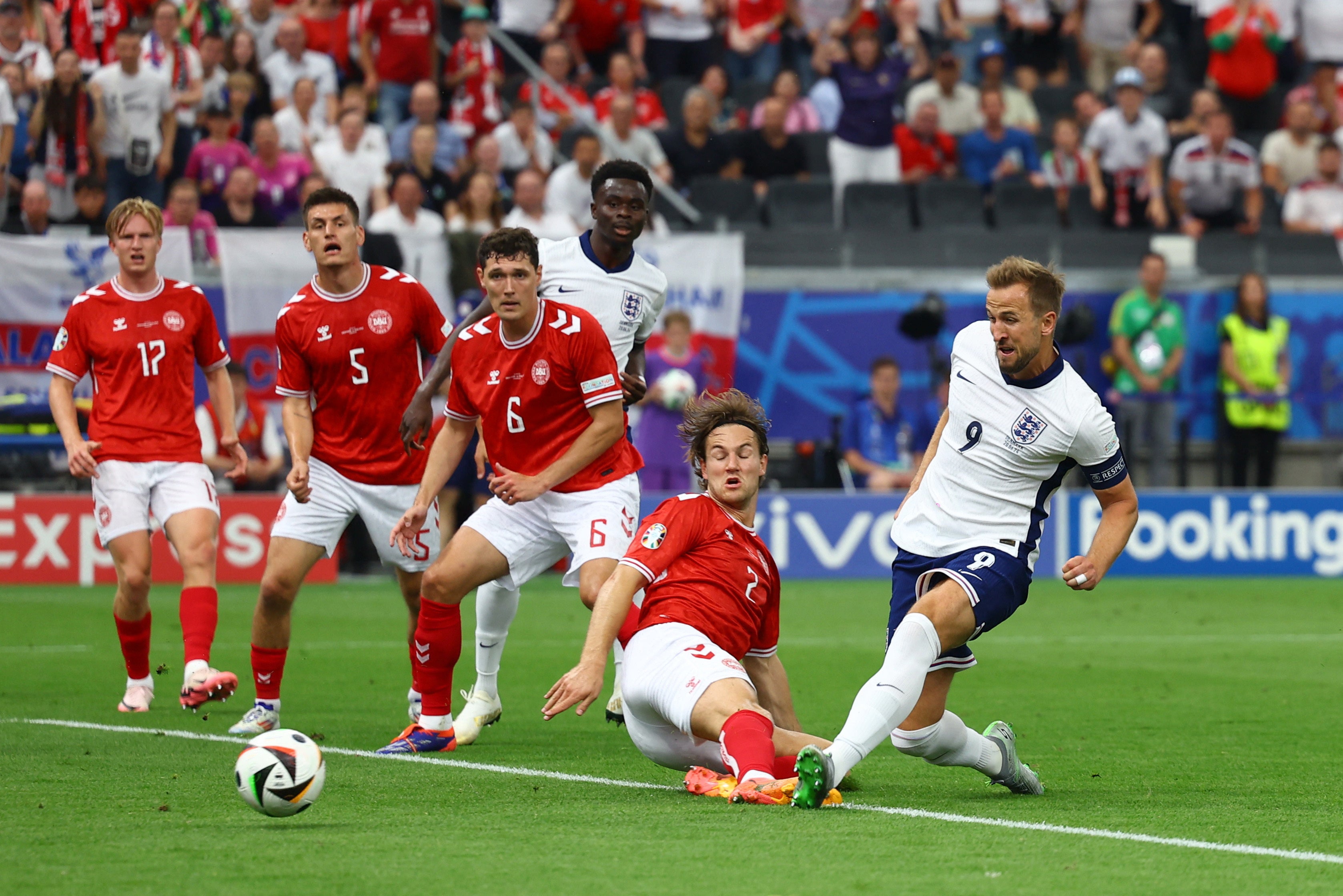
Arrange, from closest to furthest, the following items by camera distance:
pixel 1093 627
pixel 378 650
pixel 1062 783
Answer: pixel 1062 783 < pixel 378 650 < pixel 1093 627

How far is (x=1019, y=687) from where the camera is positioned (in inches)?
379

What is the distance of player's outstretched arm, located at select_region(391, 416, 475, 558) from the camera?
23.8 feet

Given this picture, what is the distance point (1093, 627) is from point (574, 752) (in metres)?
6.34

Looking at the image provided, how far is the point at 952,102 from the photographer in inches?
786

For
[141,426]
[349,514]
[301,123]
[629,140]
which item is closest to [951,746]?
[349,514]

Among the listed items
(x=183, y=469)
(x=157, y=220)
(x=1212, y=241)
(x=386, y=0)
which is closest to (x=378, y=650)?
(x=183, y=469)

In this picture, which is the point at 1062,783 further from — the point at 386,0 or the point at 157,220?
the point at 386,0

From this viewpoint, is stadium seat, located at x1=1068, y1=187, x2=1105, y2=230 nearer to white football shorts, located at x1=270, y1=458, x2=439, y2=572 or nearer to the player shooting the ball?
white football shorts, located at x1=270, y1=458, x2=439, y2=572

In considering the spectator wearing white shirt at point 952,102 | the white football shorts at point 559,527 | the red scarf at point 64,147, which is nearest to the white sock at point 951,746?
the white football shorts at point 559,527

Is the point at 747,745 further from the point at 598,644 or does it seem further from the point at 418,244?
the point at 418,244

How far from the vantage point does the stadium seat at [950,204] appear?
61.6 ft

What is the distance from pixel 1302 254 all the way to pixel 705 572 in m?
14.4

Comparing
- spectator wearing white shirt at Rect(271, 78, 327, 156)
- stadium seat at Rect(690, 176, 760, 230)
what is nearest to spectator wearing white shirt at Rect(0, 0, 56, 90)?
spectator wearing white shirt at Rect(271, 78, 327, 156)

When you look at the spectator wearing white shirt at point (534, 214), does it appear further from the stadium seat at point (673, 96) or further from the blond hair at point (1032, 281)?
the blond hair at point (1032, 281)
